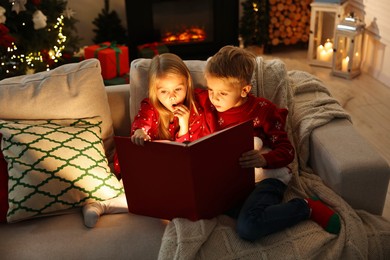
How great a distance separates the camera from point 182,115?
6.28 feet

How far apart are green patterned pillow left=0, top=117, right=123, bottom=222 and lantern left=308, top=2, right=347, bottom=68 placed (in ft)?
9.86

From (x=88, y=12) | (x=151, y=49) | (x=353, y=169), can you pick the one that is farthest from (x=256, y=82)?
(x=88, y=12)

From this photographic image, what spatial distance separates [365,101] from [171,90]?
2.28 m

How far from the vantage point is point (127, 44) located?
4.51 m

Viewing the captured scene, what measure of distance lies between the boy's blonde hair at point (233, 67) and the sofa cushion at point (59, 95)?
502 mm

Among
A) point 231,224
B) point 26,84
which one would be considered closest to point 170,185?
point 231,224

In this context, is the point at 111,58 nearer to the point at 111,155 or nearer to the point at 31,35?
the point at 31,35

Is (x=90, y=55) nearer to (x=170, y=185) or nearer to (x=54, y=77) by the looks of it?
(x=54, y=77)

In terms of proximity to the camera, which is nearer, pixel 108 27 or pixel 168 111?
pixel 168 111

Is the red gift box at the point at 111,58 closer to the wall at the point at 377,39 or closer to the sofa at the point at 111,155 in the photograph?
the sofa at the point at 111,155

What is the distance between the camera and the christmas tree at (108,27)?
4480mm

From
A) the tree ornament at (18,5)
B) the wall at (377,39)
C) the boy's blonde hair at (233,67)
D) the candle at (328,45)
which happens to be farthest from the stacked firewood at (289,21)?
the boy's blonde hair at (233,67)

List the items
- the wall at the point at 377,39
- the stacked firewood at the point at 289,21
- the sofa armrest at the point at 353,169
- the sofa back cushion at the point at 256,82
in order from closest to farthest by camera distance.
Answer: the sofa armrest at the point at 353,169
the sofa back cushion at the point at 256,82
the wall at the point at 377,39
the stacked firewood at the point at 289,21

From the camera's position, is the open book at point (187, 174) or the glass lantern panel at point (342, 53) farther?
the glass lantern panel at point (342, 53)
